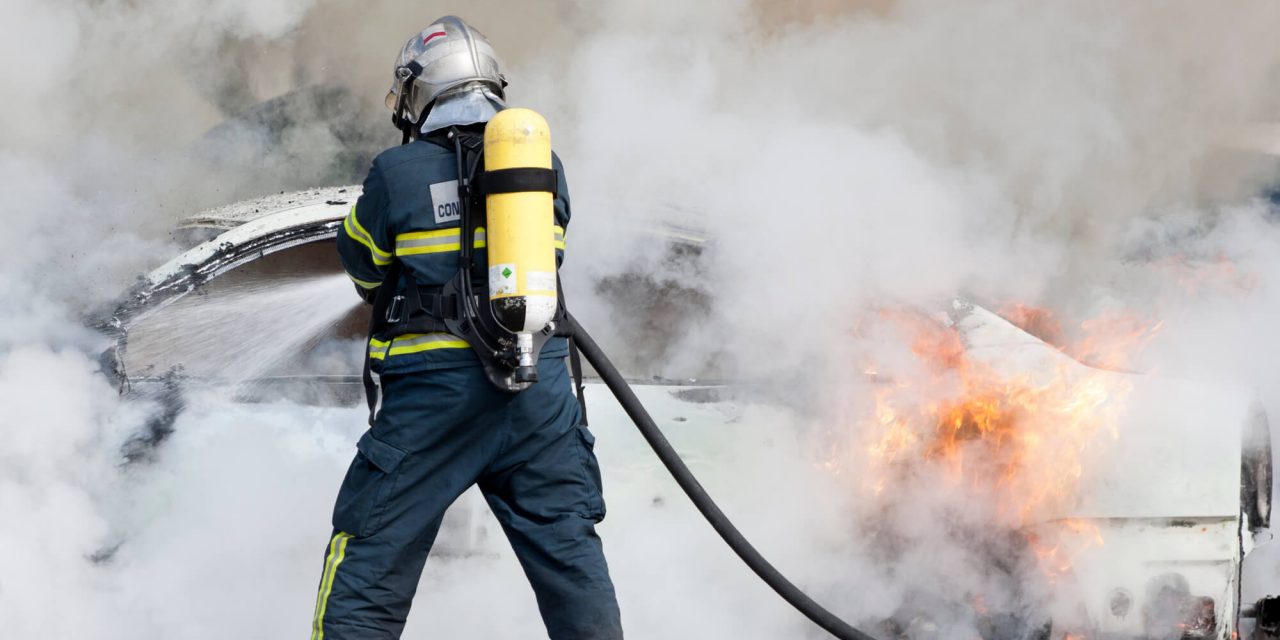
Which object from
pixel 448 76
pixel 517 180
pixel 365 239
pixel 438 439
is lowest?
pixel 438 439

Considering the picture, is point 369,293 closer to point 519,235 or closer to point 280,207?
point 519,235

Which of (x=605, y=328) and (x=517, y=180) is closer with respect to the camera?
(x=517, y=180)

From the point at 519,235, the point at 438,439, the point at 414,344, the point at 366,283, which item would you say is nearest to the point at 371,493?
the point at 438,439

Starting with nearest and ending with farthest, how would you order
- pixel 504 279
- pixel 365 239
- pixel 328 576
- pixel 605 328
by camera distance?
1. pixel 504 279
2. pixel 328 576
3. pixel 365 239
4. pixel 605 328

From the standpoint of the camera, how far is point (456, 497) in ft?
8.51

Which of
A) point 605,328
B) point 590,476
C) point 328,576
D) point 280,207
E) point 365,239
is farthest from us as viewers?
point 605,328

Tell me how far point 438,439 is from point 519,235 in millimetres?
469

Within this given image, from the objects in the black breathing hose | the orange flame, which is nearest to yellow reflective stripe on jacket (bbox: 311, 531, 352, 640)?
the black breathing hose

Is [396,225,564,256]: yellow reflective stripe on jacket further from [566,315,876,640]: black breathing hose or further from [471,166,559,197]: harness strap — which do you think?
[566,315,876,640]: black breathing hose

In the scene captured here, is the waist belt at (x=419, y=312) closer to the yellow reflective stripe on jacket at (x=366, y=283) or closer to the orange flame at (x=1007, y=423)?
the yellow reflective stripe on jacket at (x=366, y=283)

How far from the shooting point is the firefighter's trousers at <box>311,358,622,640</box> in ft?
8.26

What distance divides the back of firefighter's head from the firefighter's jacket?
0.11 metres

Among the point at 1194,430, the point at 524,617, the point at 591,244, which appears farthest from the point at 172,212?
the point at 1194,430

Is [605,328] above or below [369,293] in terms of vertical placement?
below
